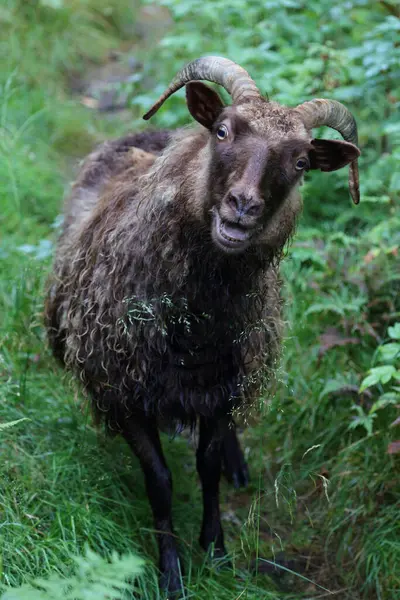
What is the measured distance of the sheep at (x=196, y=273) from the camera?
317cm

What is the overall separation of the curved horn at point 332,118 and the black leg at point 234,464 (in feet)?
5.68

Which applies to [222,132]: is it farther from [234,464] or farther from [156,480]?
[234,464]

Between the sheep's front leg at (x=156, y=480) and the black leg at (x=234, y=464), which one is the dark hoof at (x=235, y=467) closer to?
the black leg at (x=234, y=464)

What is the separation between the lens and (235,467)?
15.4 ft

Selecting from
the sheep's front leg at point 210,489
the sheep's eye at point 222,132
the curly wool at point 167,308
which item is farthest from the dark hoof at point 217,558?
the sheep's eye at point 222,132

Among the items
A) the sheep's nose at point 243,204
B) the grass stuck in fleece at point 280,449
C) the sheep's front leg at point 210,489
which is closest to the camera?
the sheep's nose at point 243,204

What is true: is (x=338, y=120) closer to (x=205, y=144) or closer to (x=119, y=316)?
(x=205, y=144)

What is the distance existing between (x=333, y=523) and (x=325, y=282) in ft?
5.28

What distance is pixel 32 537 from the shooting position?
3385mm

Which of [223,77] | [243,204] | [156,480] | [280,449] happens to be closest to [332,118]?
[223,77]

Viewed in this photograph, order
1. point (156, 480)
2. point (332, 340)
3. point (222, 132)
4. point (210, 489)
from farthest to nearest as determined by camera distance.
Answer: point (332, 340) → point (210, 489) → point (156, 480) → point (222, 132)

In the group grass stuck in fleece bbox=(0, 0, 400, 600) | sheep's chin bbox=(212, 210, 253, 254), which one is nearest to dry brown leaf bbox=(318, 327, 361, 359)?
grass stuck in fleece bbox=(0, 0, 400, 600)

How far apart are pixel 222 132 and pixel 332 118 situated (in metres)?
0.60

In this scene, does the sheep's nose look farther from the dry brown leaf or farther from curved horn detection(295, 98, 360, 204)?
the dry brown leaf
